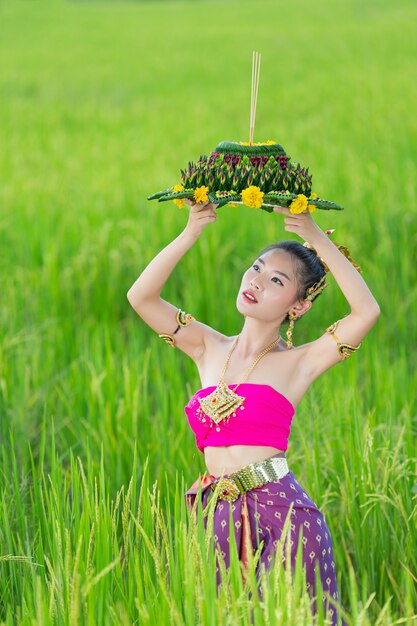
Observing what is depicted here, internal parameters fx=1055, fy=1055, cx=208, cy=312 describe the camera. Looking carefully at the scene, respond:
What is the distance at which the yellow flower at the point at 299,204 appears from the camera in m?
2.04

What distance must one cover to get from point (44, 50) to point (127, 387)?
16.8 meters

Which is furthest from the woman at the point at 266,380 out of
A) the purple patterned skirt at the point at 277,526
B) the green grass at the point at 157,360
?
the green grass at the point at 157,360

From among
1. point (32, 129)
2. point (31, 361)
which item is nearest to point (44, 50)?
point (32, 129)

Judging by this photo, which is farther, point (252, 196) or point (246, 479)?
point (246, 479)

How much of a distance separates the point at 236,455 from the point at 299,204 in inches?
20.8

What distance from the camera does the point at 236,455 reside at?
2.16 meters

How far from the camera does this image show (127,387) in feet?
10.8

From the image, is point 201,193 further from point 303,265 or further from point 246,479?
point 246,479

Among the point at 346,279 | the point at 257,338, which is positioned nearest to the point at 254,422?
the point at 257,338

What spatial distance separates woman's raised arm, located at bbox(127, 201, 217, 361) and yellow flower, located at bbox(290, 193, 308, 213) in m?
0.20

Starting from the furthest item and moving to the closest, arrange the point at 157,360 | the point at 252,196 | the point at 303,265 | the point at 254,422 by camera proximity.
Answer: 1. the point at 157,360
2. the point at 303,265
3. the point at 254,422
4. the point at 252,196

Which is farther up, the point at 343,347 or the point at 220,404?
the point at 343,347

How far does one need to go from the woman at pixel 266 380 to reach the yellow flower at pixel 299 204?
77 mm

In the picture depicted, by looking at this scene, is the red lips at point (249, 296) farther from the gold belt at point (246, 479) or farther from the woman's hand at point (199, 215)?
the gold belt at point (246, 479)
